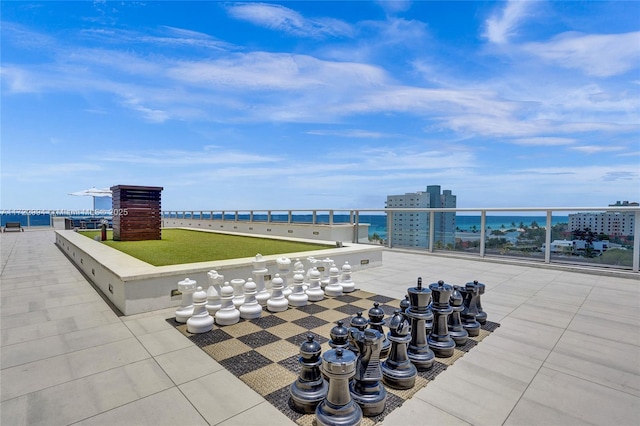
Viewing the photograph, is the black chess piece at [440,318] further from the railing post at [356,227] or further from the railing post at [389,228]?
the railing post at [356,227]

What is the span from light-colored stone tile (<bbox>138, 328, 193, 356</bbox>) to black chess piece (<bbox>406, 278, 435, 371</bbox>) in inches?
74.9

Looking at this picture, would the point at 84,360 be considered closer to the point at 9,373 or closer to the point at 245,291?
the point at 9,373

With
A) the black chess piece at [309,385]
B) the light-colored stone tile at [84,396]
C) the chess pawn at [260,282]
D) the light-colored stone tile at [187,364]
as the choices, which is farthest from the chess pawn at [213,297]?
the black chess piece at [309,385]

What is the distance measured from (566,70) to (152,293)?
36.3 ft

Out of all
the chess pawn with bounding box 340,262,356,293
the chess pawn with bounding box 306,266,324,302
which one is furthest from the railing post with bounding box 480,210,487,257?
the chess pawn with bounding box 306,266,324,302

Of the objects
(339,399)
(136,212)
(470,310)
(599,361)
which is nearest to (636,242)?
(599,361)

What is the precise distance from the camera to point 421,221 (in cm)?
877

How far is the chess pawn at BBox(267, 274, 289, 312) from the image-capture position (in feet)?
11.5

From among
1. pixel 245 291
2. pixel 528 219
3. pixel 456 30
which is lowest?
pixel 245 291

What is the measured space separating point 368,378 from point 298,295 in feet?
7.04

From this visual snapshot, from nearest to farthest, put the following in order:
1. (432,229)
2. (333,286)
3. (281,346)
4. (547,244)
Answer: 1. (281,346)
2. (333,286)
3. (547,244)
4. (432,229)

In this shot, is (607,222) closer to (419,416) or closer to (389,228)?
(389,228)

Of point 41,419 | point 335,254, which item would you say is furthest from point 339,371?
point 335,254

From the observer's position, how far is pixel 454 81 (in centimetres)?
958
